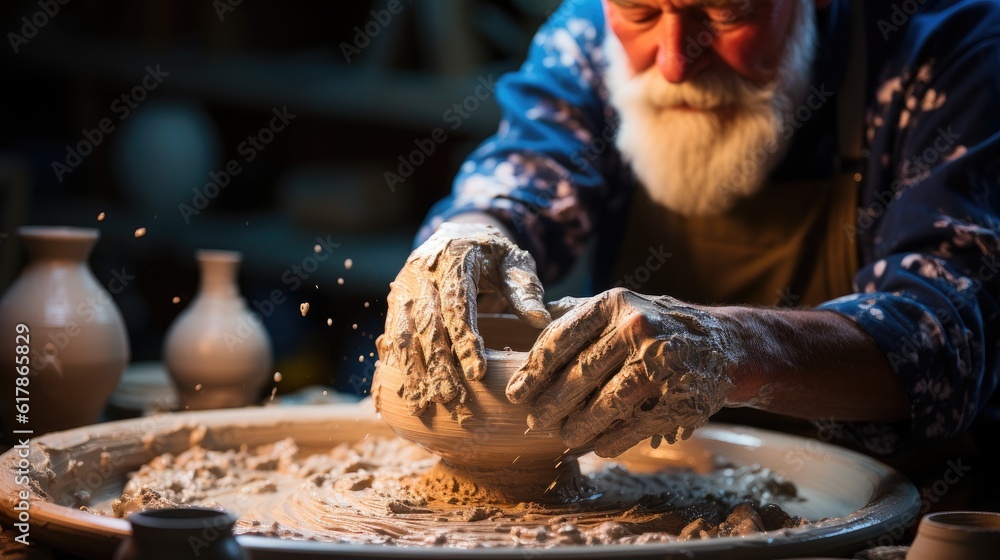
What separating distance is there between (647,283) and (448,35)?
1622mm

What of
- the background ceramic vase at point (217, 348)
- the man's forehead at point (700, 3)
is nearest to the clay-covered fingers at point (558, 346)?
the man's forehead at point (700, 3)

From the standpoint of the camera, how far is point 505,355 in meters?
1.14

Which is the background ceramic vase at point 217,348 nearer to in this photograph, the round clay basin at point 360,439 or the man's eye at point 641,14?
the round clay basin at point 360,439

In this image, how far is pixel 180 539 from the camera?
0.76 m

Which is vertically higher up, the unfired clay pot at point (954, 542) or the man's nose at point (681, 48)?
the man's nose at point (681, 48)

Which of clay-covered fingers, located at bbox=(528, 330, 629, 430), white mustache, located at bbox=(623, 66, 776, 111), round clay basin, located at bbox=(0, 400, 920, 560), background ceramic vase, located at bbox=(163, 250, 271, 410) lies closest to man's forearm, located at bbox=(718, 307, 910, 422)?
round clay basin, located at bbox=(0, 400, 920, 560)

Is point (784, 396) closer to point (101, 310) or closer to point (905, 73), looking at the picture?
point (905, 73)

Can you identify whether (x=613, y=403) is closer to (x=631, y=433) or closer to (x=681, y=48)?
(x=631, y=433)

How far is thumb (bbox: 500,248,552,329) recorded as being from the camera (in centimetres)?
125

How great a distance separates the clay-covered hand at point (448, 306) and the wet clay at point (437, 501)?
15 centimetres

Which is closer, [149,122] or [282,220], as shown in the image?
[149,122]

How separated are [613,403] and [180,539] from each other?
1.61ft

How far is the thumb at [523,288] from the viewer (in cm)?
125

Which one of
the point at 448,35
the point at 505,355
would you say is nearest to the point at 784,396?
the point at 505,355
